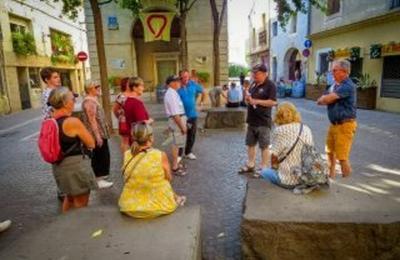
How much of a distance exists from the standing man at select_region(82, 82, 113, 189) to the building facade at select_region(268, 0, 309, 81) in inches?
710

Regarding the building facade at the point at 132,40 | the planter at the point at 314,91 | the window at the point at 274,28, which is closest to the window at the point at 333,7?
the planter at the point at 314,91

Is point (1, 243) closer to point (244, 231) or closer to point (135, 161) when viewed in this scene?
point (135, 161)

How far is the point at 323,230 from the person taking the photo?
2.89 metres

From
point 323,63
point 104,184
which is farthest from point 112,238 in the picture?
point 323,63

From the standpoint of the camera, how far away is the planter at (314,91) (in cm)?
1800

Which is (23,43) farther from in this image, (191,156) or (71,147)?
(71,147)

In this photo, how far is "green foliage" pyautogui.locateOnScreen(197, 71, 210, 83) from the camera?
18.0m

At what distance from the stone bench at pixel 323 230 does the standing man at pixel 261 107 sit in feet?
7.01

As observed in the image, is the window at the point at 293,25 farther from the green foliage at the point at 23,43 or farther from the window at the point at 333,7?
the green foliage at the point at 23,43

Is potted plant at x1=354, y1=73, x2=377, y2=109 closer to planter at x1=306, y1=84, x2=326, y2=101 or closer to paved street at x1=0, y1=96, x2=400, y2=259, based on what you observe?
planter at x1=306, y1=84, x2=326, y2=101

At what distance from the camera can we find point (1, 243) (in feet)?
12.1

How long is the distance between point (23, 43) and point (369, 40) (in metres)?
18.4

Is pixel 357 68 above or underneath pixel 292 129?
above

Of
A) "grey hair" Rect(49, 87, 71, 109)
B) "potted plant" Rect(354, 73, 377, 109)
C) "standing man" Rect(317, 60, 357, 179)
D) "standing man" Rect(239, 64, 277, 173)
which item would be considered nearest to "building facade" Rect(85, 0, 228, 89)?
"potted plant" Rect(354, 73, 377, 109)
